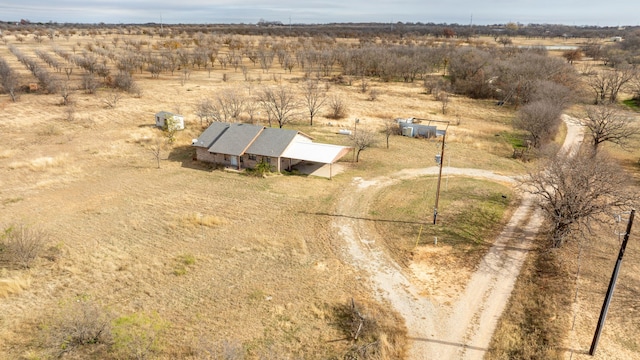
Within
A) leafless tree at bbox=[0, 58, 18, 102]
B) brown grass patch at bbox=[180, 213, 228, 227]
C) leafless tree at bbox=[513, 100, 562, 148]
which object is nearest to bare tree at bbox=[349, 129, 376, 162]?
brown grass patch at bbox=[180, 213, 228, 227]

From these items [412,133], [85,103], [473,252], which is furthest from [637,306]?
[85,103]

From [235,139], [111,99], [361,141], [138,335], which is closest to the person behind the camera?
[138,335]

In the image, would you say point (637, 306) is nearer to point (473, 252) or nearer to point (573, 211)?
point (573, 211)

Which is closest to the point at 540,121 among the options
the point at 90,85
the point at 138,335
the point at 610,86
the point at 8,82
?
the point at 610,86

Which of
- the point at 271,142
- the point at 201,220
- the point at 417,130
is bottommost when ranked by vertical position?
the point at 201,220

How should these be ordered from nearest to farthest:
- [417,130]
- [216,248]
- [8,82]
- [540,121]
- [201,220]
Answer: [216,248]
[201,220]
[540,121]
[417,130]
[8,82]

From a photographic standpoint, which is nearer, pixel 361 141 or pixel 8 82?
pixel 361 141

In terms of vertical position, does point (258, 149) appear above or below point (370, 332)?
above

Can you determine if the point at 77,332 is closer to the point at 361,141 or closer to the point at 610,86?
the point at 361,141
